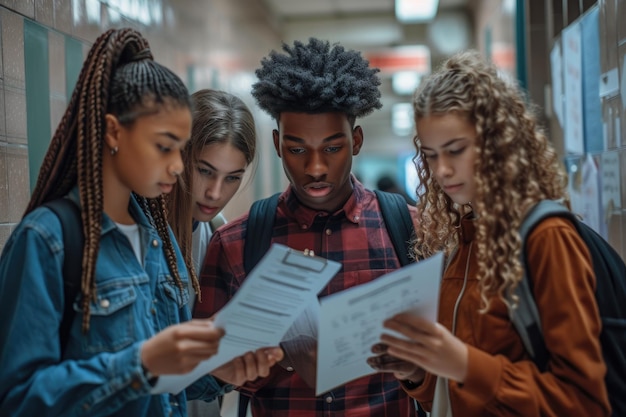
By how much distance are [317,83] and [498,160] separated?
2.15 feet

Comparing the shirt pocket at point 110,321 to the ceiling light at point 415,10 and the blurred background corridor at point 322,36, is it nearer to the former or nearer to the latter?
the blurred background corridor at point 322,36

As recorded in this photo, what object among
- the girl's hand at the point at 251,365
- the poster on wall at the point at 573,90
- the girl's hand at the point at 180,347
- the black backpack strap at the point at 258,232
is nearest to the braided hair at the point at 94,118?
the girl's hand at the point at 180,347

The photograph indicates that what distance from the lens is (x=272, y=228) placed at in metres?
1.98

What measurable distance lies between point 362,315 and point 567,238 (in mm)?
431

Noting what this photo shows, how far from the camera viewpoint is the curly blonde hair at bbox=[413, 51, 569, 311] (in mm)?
1342

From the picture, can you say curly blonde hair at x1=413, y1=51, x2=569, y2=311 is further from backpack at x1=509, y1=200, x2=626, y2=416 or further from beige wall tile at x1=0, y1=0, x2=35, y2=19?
beige wall tile at x1=0, y1=0, x2=35, y2=19

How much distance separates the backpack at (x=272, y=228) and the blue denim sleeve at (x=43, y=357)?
0.73 metres

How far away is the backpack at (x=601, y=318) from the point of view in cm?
131

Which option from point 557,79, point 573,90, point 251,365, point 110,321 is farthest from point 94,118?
point 557,79

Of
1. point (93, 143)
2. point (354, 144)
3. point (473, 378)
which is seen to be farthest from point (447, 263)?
point (93, 143)

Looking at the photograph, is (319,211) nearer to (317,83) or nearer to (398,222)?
(398,222)

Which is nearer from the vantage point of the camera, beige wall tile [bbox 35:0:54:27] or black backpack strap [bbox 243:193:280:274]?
black backpack strap [bbox 243:193:280:274]

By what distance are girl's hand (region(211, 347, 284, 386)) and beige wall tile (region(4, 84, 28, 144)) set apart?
95 centimetres

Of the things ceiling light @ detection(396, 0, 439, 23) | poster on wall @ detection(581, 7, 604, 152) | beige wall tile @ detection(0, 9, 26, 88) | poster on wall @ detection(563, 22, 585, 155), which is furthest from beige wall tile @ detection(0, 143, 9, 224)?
ceiling light @ detection(396, 0, 439, 23)
